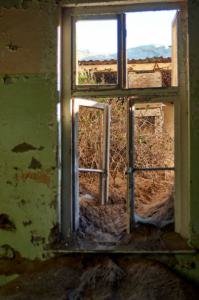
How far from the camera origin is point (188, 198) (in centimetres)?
311

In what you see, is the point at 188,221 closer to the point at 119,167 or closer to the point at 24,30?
the point at 119,167

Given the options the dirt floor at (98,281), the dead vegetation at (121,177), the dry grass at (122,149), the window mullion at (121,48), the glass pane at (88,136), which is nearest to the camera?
the dirt floor at (98,281)

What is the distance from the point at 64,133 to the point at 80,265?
3.55 feet

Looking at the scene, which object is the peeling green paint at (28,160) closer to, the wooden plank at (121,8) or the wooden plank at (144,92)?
the wooden plank at (144,92)

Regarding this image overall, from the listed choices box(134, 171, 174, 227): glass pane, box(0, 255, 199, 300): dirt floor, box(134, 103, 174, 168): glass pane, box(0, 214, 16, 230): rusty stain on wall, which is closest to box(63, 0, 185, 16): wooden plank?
box(134, 103, 174, 168): glass pane

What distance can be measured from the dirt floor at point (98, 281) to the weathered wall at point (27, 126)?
0.19 meters

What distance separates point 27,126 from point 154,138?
1833 mm

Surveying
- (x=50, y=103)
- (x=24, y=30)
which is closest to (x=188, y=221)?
(x=50, y=103)

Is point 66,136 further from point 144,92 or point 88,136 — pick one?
point 88,136

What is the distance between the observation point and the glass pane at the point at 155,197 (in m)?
3.37

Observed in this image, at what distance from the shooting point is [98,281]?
120 inches

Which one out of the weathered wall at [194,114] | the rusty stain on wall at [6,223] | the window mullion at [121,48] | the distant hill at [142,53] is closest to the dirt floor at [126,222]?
the weathered wall at [194,114]

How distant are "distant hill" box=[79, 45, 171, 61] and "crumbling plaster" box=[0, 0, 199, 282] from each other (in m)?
0.55

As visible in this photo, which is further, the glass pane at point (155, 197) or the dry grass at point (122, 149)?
the dry grass at point (122, 149)
